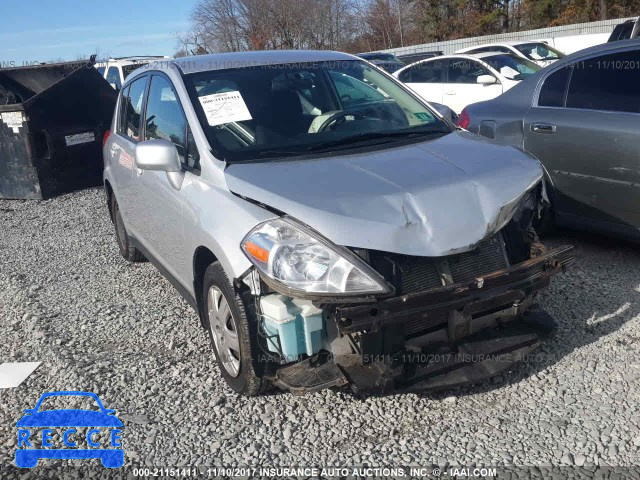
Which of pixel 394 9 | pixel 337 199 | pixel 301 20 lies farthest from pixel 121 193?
pixel 394 9

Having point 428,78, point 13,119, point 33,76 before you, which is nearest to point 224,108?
point 13,119

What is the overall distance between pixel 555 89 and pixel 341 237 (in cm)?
333

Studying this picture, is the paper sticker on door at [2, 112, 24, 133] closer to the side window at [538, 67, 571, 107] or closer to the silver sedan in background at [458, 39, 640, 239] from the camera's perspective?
the silver sedan in background at [458, 39, 640, 239]

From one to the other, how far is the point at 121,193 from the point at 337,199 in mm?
2934

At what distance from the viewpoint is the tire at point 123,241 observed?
5.72 metres

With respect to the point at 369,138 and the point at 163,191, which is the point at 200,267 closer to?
the point at 163,191

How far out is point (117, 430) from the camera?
321cm

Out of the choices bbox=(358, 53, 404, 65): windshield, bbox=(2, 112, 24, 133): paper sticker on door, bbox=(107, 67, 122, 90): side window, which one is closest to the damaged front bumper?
bbox=(2, 112, 24, 133): paper sticker on door

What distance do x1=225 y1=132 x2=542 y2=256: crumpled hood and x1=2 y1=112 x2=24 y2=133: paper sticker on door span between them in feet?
21.1

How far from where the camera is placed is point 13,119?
8.59m

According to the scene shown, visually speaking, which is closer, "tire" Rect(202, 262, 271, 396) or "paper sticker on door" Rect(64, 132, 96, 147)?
"tire" Rect(202, 262, 271, 396)

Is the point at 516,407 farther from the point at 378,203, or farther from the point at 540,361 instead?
the point at 378,203

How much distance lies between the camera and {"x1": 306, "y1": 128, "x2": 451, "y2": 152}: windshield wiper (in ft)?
11.8

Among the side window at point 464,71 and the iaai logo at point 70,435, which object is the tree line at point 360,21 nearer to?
the side window at point 464,71
